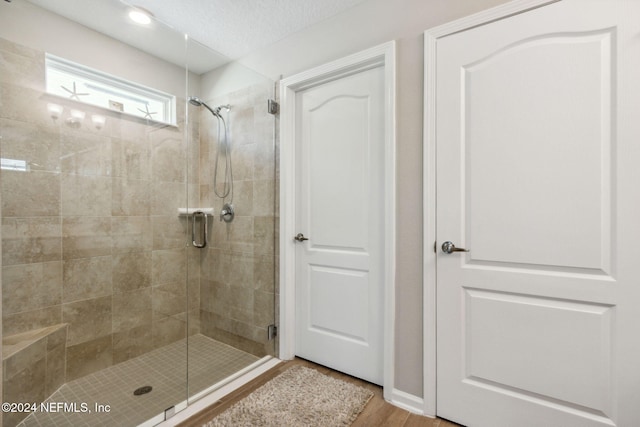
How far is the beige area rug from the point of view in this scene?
59.1 inches

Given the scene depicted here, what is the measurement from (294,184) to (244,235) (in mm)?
591

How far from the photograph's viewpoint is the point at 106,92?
198cm

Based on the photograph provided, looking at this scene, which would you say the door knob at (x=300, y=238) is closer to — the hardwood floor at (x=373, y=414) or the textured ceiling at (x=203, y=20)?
the hardwood floor at (x=373, y=414)

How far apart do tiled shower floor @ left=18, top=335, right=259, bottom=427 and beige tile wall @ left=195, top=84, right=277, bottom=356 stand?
0.18 metres

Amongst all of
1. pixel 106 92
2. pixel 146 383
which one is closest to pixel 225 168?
pixel 106 92

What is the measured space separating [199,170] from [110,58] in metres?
A: 0.96

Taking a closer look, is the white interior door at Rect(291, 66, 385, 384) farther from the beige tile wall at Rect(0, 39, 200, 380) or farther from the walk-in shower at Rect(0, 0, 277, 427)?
the beige tile wall at Rect(0, 39, 200, 380)

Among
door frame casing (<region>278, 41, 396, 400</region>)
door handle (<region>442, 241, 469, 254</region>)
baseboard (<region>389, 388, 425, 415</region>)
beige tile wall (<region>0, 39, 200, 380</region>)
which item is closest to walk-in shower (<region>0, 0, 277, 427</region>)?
beige tile wall (<region>0, 39, 200, 380</region>)

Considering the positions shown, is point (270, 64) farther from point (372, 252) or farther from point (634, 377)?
point (634, 377)

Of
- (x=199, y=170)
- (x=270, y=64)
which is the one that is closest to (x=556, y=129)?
(x=270, y=64)

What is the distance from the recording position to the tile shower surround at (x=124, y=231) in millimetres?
1649

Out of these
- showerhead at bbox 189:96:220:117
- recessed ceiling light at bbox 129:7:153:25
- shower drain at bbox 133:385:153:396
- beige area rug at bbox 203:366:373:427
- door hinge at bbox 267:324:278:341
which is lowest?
beige area rug at bbox 203:366:373:427

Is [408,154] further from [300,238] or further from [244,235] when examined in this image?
[244,235]

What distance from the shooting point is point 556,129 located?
1.27 meters
